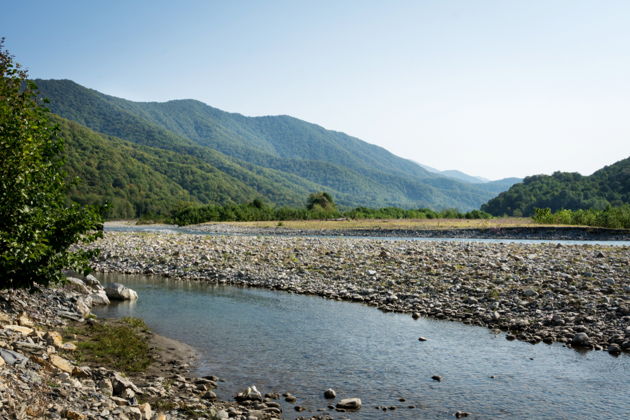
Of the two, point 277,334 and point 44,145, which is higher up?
point 44,145

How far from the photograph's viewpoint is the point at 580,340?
48.8ft

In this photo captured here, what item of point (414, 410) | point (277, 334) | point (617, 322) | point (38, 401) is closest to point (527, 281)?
point (617, 322)

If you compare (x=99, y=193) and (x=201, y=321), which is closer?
(x=201, y=321)

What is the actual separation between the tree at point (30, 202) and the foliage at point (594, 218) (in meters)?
73.7

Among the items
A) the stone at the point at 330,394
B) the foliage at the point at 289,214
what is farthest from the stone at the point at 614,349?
the foliage at the point at 289,214

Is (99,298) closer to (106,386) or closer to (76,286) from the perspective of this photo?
(76,286)

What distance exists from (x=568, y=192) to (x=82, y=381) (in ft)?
516

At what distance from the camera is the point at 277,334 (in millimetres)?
16609

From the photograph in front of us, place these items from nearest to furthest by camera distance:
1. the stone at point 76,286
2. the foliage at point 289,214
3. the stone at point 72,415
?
the stone at point 72,415
the stone at point 76,286
the foliage at point 289,214

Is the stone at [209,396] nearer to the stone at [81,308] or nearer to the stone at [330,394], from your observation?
the stone at [330,394]

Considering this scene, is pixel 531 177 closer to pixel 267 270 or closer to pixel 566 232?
pixel 566 232

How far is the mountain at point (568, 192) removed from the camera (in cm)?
13100

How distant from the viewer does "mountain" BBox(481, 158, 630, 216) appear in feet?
430

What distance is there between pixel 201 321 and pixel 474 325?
10.9 metres
